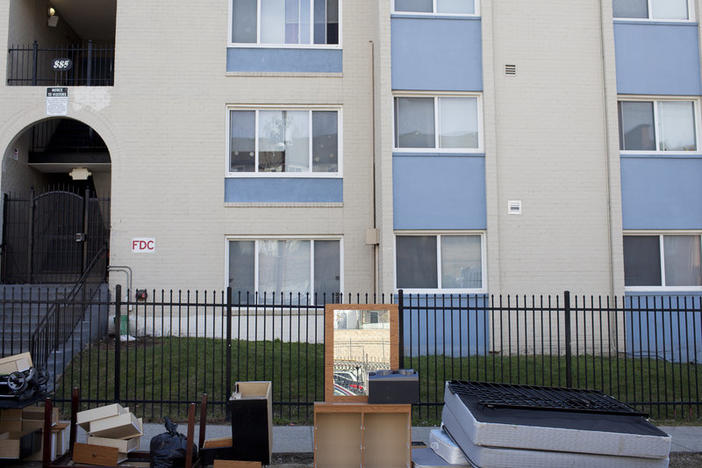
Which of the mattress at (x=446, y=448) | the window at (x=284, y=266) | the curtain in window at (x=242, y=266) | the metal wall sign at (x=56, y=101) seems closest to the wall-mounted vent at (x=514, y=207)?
the window at (x=284, y=266)

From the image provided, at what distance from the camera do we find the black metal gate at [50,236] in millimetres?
13656

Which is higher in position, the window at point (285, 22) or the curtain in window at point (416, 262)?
the window at point (285, 22)

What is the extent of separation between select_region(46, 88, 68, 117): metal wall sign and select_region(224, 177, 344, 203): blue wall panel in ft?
13.2

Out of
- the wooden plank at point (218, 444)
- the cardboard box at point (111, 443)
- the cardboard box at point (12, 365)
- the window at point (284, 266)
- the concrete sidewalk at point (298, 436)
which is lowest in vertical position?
the concrete sidewalk at point (298, 436)

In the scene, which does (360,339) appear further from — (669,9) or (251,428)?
(669,9)

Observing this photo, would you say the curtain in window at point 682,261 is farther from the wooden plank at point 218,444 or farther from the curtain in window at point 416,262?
the wooden plank at point 218,444

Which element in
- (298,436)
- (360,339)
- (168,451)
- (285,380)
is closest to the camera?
(168,451)

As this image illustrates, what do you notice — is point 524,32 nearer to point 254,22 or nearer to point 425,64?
point 425,64

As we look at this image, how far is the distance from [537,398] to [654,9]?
11.6 metres

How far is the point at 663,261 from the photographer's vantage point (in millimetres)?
13305

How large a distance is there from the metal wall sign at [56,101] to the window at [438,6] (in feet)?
25.6

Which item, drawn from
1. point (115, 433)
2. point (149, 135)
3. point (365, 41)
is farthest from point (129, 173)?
point (115, 433)

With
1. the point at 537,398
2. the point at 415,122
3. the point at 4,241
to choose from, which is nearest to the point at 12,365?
the point at 537,398

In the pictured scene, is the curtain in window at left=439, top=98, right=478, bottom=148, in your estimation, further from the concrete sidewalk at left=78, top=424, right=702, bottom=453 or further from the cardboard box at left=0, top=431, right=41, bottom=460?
the cardboard box at left=0, top=431, right=41, bottom=460
